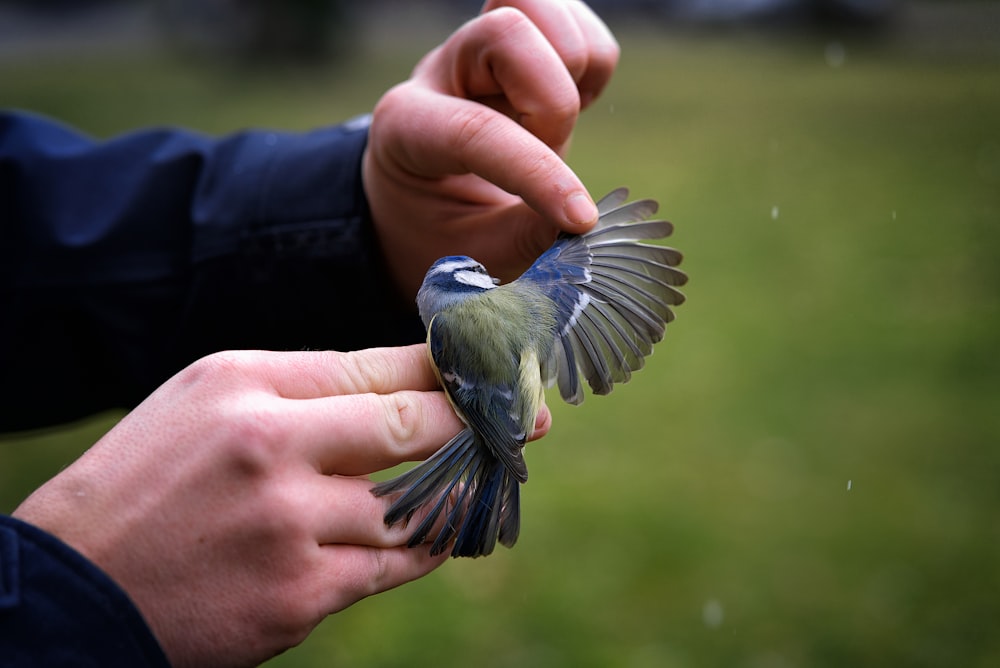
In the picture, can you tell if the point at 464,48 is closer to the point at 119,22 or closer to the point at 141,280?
the point at 141,280

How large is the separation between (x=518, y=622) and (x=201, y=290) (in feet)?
7.38

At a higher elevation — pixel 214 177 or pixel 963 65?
pixel 214 177

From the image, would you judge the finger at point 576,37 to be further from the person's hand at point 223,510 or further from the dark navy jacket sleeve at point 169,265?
the person's hand at point 223,510

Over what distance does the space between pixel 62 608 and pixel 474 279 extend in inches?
38.4

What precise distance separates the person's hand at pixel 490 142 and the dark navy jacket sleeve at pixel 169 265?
141 mm

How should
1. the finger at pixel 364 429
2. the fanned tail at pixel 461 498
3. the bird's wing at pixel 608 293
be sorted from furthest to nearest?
the bird's wing at pixel 608 293 → the fanned tail at pixel 461 498 → the finger at pixel 364 429

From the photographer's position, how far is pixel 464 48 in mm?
2096

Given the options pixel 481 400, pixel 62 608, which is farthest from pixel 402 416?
pixel 62 608

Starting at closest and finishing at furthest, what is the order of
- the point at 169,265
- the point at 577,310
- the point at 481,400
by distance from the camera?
1. the point at 481,400
2. the point at 577,310
3. the point at 169,265

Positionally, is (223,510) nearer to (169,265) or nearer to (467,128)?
(467,128)

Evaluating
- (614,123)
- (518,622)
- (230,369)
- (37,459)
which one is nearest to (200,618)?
(230,369)

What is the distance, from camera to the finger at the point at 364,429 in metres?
1.33

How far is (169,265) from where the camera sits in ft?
7.87

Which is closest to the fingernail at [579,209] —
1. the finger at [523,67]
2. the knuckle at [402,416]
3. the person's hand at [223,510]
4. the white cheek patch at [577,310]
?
the white cheek patch at [577,310]
